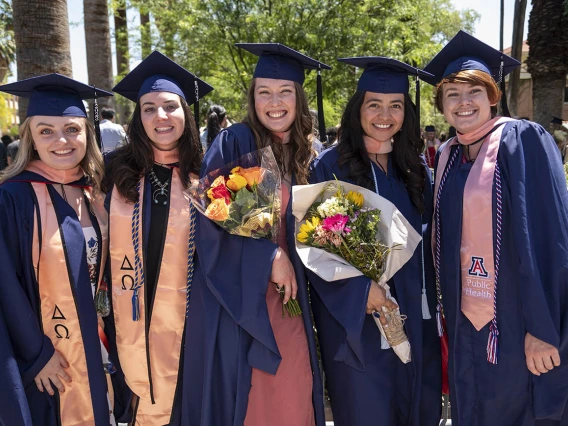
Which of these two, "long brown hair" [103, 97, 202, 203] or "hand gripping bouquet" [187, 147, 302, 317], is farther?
"long brown hair" [103, 97, 202, 203]

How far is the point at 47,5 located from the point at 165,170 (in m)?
2.14

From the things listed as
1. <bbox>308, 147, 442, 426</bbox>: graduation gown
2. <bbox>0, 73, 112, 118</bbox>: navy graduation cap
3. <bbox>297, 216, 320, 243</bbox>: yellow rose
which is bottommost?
<bbox>308, 147, 442, 426</bbox>: graduation gown

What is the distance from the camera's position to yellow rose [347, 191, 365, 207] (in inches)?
101

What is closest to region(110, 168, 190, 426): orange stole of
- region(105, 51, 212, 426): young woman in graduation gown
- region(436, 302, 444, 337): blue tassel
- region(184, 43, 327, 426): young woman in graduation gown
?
region(105, 51, 212, 426): young woman in graduation gown

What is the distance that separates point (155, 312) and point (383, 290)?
47.5 inches

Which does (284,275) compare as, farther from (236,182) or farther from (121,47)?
(121,47)

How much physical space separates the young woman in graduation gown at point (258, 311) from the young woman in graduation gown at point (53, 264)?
0.53m

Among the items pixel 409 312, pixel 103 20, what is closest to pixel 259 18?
pixel 103 20

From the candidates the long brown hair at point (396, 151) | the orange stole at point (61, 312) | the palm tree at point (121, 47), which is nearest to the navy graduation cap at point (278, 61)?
the long brown hair at point (396, 151)

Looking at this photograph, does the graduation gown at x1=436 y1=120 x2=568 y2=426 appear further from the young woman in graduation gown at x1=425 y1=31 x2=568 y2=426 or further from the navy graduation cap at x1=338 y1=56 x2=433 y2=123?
the navy graduation cap at x1=338 y1=56 x2=433 y2=123

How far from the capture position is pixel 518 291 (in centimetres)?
247

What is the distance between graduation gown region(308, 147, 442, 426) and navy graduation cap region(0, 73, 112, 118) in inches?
51.8

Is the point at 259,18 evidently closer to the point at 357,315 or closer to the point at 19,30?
the point at 19,30

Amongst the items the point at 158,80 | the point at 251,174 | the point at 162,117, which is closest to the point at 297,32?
the point at 158,80
